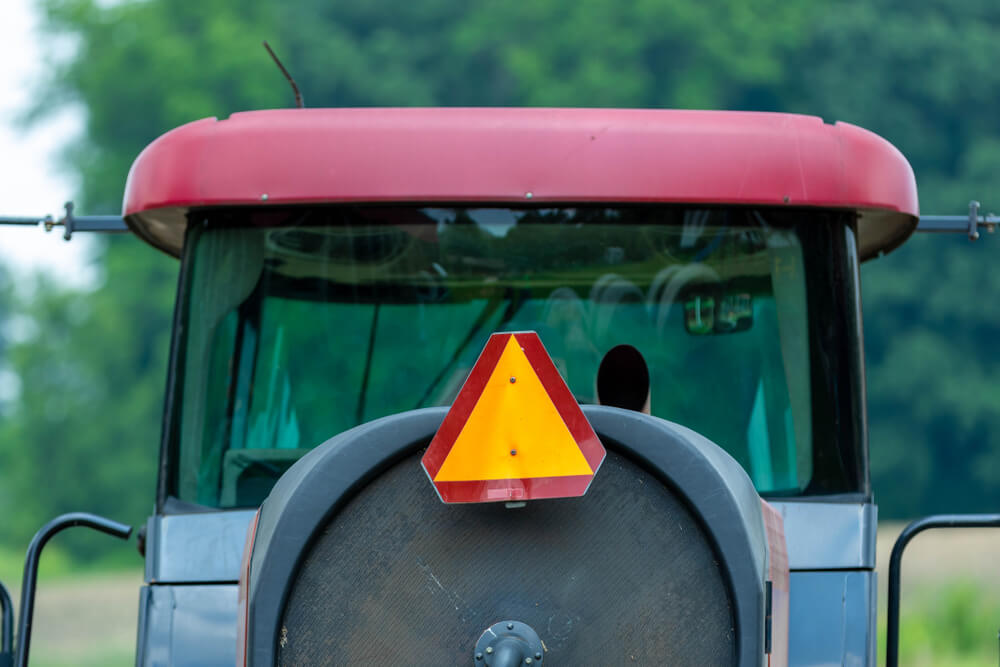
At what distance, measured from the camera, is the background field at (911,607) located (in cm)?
1424

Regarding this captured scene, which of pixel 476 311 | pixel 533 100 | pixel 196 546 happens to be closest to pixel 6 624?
pixel 196 546

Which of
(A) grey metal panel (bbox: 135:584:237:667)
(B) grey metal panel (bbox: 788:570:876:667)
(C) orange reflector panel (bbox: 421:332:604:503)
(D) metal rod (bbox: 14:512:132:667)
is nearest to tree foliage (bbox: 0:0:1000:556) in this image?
(B) grey metal panel (bbox: 788:570:876:667)

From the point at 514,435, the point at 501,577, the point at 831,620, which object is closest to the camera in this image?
the point at 514,435

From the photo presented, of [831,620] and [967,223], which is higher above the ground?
[967,223]

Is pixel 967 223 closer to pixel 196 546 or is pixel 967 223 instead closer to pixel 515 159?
pixel 515 159

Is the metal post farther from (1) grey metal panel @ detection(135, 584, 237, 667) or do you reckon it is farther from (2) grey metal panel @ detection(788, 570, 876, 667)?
(2) grey metal panel @ detection(788, 570, 876, 667)

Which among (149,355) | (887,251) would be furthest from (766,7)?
(887,251)

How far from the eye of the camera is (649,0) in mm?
32719

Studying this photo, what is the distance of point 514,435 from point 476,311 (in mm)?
1211

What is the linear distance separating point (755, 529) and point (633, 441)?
239 millimetres

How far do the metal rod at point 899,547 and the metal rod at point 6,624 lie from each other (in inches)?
82.0

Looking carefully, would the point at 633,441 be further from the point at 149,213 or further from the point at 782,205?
the point at 149,213

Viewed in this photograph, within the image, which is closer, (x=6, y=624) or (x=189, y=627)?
(x=189, y=627)

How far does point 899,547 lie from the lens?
3.27 meters
